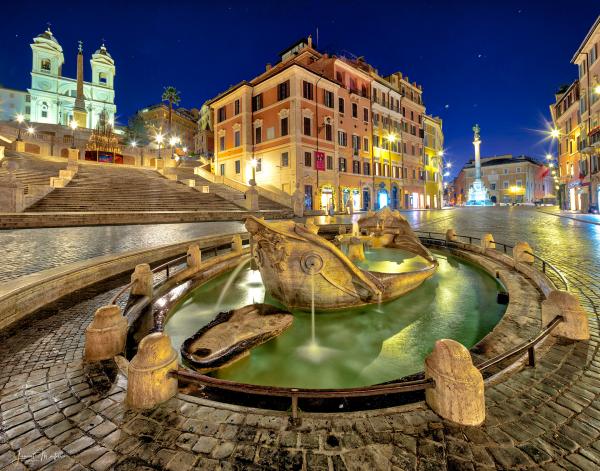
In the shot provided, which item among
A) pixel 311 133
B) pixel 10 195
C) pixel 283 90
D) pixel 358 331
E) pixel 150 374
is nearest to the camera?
pixel 150 374

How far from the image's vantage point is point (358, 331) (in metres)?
5.10

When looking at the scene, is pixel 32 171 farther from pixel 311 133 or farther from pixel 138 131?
pixel 138 131

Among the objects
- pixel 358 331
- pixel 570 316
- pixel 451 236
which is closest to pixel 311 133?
pixel 451 236

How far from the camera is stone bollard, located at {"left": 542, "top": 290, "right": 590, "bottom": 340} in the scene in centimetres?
353

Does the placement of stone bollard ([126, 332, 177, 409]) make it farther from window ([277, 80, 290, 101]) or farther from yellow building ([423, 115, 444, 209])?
yellow building ([423, 115, 444, 209])

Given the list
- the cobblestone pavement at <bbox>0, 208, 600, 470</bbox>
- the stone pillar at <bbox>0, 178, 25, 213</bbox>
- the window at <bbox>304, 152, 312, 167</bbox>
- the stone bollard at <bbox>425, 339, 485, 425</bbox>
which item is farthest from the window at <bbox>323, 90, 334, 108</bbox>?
the stone bollard at <bbox>425, 339, 485, 425</bbox>

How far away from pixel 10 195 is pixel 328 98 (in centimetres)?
3014

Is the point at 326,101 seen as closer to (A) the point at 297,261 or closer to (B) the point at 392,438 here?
(A) the point at 297,261

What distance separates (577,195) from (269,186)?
35.9 metres

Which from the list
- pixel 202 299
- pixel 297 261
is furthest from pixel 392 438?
pixel 202 299

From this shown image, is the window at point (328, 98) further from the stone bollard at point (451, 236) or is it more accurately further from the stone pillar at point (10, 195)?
the stone pillar at point (10, 195)

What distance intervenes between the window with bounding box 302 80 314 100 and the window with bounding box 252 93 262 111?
606 centimetres

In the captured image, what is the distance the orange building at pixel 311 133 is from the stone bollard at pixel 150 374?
90.0 ft

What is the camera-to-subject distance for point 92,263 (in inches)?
256
